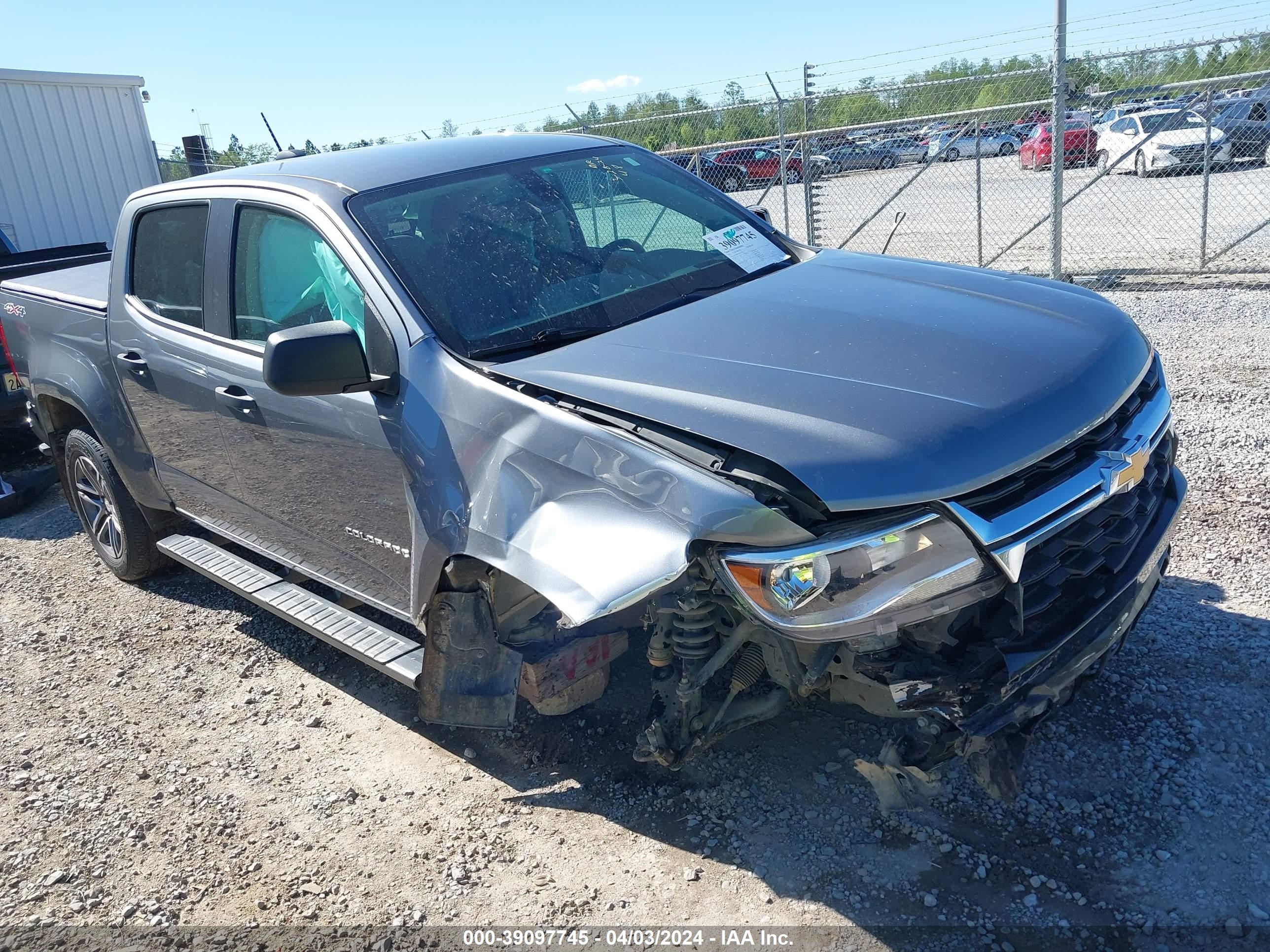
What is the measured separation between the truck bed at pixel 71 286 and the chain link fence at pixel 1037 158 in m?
5.46

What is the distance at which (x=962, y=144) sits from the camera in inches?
425

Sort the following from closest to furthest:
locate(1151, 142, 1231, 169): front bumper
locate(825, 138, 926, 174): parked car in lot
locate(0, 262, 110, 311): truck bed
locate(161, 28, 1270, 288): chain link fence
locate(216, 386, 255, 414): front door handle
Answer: locate(216, 386, 255, 414): front door handle
locate(0, 262, 110, 311): truck bed
locate(161, 28, 1270, 288): chain link fence
locate(1151, 142, 1231, 169): front bumper
locate(825, 138, 926, 174): parked car in lot

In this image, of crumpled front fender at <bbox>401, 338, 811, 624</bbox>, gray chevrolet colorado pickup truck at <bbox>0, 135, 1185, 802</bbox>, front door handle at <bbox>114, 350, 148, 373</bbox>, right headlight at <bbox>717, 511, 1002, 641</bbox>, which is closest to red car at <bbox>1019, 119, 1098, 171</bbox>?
gray chevrolet colorado pickup truck at <bbox>0, 135, 1185, 802</bbox>

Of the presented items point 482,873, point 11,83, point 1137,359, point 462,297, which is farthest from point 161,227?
point 11,83

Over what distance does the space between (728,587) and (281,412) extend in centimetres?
193

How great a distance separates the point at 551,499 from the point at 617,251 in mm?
1269

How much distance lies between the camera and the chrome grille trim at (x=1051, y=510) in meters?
2.27

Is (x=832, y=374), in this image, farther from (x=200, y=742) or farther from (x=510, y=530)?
(x=200, y=742)

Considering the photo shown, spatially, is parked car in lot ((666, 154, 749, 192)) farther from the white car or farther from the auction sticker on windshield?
the auction sticker on windshield

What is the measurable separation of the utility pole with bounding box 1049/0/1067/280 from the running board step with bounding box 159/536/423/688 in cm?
744

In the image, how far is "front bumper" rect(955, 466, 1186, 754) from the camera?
92.4 inches

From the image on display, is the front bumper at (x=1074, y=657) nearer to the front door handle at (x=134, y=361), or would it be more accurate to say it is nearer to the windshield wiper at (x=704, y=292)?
the windshield wiper at (x=704, y=292)

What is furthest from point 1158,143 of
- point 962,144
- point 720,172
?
point 720,172

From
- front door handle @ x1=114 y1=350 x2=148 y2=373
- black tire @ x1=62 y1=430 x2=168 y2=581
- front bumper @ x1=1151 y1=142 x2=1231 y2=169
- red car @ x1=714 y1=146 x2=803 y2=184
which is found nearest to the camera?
front door handle @ x1=114 y1=350 x2=148 y2=373
